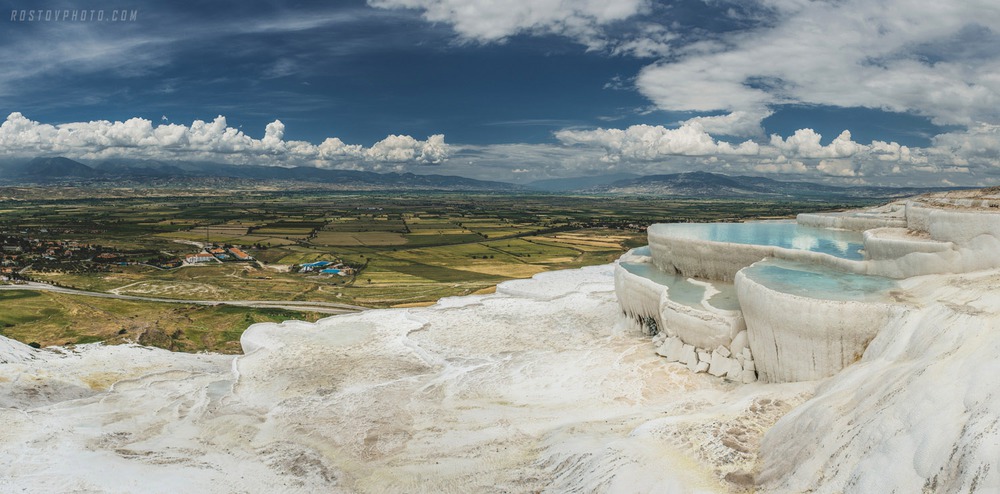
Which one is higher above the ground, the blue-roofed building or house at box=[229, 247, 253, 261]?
house at box=[229, 247, 253, 261]

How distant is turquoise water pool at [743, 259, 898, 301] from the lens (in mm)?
22359

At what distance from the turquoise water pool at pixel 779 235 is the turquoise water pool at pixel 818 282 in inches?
174

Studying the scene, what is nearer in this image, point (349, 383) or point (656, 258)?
point (349, 383)

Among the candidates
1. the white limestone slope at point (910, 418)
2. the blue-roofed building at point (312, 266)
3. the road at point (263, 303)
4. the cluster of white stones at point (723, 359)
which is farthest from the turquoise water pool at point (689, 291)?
the blue-roofed building at point (312, 266)

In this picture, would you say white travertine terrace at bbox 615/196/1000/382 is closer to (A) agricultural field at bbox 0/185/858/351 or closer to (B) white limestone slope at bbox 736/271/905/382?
(B) white limestone slope at bbox 736/271/905/382

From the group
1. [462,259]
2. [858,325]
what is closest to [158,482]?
[858,325]

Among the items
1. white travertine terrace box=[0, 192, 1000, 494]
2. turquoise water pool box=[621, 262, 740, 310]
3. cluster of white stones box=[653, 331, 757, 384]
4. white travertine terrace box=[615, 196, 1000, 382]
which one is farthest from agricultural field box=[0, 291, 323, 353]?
cluster of white stones box=[653, 331, 757, 384]

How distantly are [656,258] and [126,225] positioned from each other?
159 m

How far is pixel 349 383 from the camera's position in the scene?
29.4 meters

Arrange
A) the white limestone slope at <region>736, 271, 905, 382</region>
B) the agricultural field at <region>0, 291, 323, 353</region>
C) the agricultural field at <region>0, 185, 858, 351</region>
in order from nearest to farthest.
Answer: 1. the white limestone slope at <region>736, 271, 905, 382</region>
2. the agricultural field at <region>0, 291, 323, 353</region>
3. the agricultural field at <region>0, 185, 858, 351</region>

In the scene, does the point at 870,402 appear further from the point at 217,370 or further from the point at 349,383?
the point at 217,370

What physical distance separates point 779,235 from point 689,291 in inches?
632

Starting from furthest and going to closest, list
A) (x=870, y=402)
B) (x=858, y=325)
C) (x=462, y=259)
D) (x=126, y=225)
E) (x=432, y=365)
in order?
(x=126, y=225) → (x=462, y=259) → (x=432, y=365) → (x=858, y=325) → (x=870, y=402)

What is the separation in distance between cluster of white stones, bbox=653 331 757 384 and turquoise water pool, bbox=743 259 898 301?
3103mm
